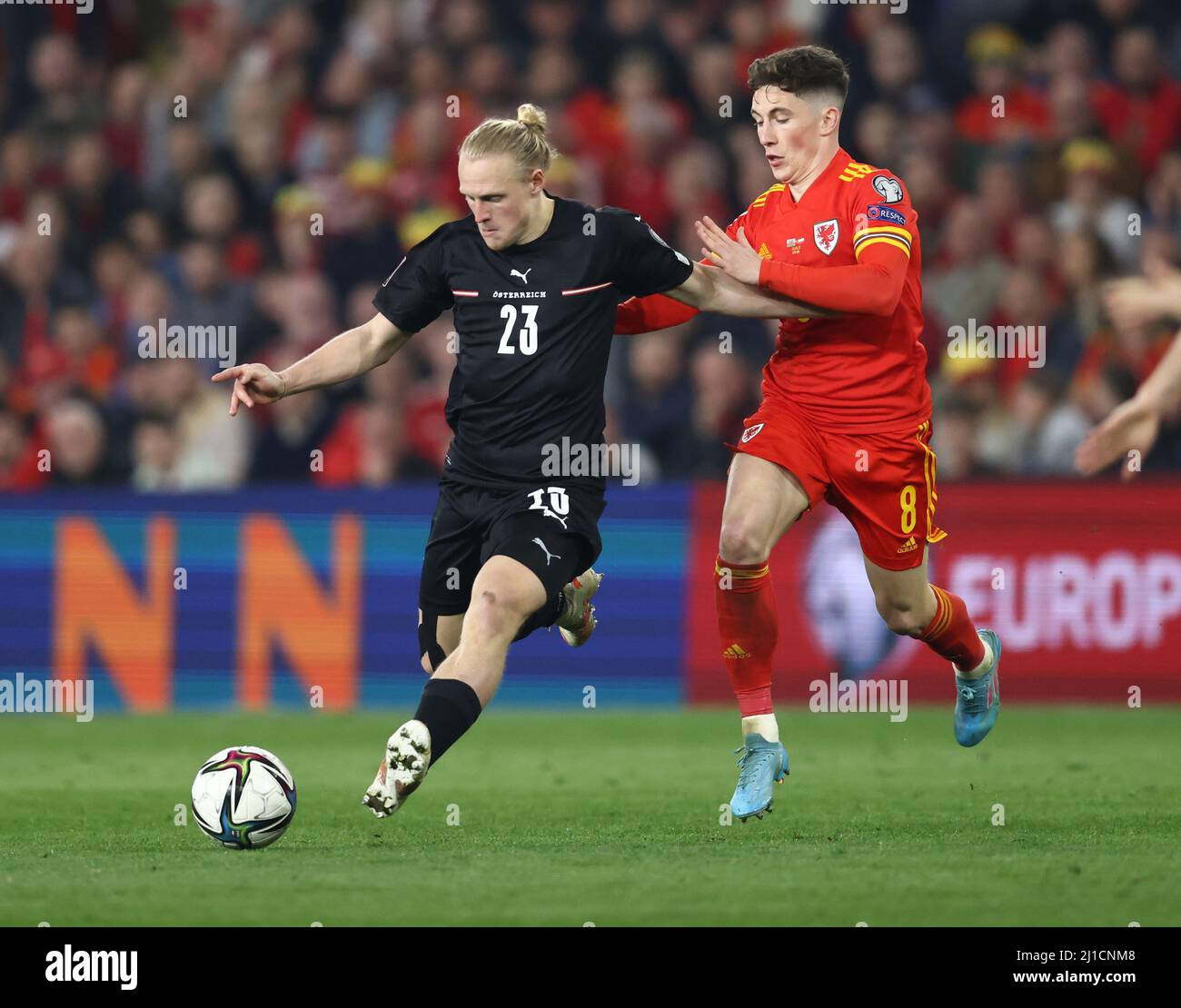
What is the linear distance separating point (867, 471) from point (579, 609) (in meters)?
1.21

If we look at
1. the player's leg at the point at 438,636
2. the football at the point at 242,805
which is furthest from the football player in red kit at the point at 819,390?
the football at the point at 242,805

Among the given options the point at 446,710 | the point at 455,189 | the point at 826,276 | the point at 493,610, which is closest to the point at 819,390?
the point at 826,276

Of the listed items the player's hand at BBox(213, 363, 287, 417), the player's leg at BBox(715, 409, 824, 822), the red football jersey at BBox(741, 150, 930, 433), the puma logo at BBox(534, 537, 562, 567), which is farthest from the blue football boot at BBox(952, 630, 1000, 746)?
the player's hand at BBox(213, 363, 287, 417)

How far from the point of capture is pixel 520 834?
22.6 feet

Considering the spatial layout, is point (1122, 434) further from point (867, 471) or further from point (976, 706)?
point (976, 706)

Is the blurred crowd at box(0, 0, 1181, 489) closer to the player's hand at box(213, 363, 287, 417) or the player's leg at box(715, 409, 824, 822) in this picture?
the player's leg at box(715, 409, 824, 822)

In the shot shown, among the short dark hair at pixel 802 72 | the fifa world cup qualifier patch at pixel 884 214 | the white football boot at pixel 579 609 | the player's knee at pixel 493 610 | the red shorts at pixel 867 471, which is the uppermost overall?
the short dark hair at pixel 802 72

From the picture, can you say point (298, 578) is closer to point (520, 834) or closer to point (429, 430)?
point (429, 430)

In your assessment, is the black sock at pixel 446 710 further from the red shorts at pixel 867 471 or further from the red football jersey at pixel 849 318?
the red football jersey at pixel 849 318

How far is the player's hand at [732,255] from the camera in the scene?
22.7ft

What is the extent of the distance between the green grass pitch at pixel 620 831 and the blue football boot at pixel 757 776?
9cm

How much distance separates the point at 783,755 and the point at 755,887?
1581 millimetres

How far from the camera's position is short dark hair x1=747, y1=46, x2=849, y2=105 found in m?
7.20

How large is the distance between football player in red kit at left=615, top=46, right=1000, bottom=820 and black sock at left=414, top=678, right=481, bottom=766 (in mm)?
1281
